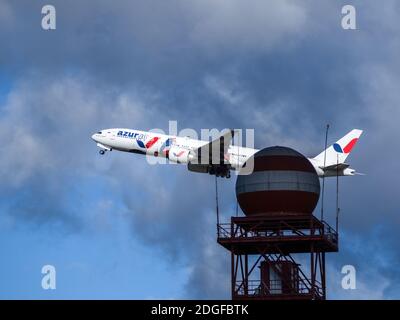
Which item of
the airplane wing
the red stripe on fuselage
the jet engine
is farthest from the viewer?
the red stripe on fuselage

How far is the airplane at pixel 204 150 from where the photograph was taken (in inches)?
6078

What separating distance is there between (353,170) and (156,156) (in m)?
26.8

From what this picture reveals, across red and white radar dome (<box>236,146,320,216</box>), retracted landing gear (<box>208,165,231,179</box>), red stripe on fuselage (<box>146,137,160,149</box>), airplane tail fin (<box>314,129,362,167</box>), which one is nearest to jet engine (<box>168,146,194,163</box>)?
red stripe on fuselage (<box>146,137,160,149</box>)

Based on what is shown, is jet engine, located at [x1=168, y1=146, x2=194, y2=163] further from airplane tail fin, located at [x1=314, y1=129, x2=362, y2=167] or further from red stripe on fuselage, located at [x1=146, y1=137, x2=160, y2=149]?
airplane tail fin, located at [x1=314, y1=129, x2=362, y2=167]

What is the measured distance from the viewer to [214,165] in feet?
506

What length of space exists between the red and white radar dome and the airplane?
3311 centimetres

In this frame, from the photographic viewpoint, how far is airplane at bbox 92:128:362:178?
154 m

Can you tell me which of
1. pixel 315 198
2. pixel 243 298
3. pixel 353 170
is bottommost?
pixel 243 298
